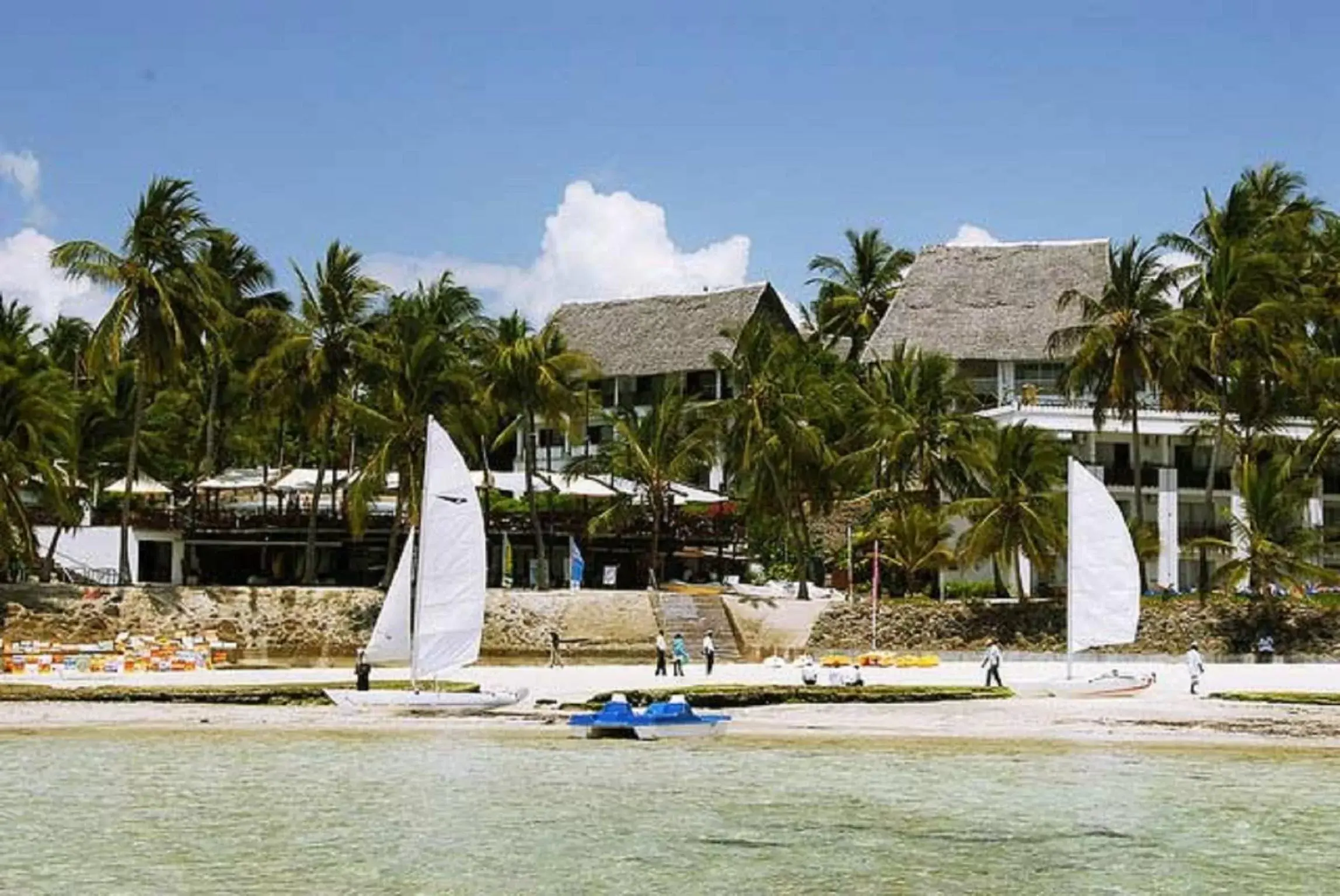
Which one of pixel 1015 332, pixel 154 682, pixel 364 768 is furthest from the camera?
pixel 1015 332

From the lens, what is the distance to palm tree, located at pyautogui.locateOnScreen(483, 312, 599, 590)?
52500 mm

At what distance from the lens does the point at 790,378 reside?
5175 cm

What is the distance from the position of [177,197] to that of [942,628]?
80.9 feet

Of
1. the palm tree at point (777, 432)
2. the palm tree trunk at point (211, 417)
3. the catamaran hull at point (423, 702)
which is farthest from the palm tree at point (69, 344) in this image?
the catamaran hull at point (423, 702)

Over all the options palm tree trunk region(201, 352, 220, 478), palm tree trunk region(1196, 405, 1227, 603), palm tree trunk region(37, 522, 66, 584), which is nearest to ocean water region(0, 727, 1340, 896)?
palm tree trunk region(1196, 405, 1227, 603)

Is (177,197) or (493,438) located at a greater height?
(177,197)

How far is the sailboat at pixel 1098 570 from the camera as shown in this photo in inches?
1460

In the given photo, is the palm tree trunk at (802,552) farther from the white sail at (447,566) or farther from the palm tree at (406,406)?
the white sail at (447,566)

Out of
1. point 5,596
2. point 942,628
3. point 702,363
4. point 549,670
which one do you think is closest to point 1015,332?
point 702,363

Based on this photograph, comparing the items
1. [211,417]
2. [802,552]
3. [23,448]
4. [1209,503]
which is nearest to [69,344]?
[211,417]

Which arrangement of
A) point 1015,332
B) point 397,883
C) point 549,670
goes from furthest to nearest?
1. point 1015,332
2. point 549,670
3. point 397,883

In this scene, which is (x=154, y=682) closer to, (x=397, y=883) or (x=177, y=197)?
(x=177, y=197)

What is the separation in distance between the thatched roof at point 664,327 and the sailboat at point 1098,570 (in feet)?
103

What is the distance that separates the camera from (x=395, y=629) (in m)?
33.3
